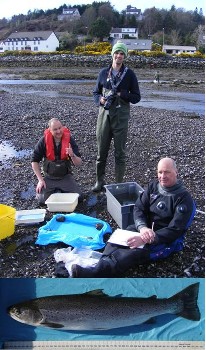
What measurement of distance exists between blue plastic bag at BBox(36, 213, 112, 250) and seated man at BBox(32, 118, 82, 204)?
0.59 m

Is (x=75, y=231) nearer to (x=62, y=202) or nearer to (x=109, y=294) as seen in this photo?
(x=62, y=202)

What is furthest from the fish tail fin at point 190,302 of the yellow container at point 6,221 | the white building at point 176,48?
the white building at point 176,48

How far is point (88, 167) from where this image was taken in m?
5.99

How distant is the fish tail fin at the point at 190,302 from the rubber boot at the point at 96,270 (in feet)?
2.07

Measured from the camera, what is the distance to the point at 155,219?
3.17 meters

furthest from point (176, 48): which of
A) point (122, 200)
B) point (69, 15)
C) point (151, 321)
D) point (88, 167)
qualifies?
point (151, 321)

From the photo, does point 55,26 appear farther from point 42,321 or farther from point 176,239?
point 42,321

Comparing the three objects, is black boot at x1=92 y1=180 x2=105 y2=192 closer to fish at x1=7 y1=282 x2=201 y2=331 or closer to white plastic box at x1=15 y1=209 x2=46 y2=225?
white plastic box at x1=15 y1=209 x2=46 y2=225

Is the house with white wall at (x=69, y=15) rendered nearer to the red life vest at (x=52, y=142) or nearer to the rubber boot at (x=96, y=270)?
the red life vest at (x=52, y=142)

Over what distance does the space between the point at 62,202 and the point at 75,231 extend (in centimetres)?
56

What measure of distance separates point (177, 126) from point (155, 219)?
6.83m

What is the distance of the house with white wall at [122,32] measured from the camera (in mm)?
5031

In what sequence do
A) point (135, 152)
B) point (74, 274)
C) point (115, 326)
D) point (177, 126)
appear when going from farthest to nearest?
1. point (177, 126)
2. point (135, 152)
3. point (74, 274)
4. point (115, 326)

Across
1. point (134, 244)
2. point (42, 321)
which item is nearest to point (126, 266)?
point (134, 244)
